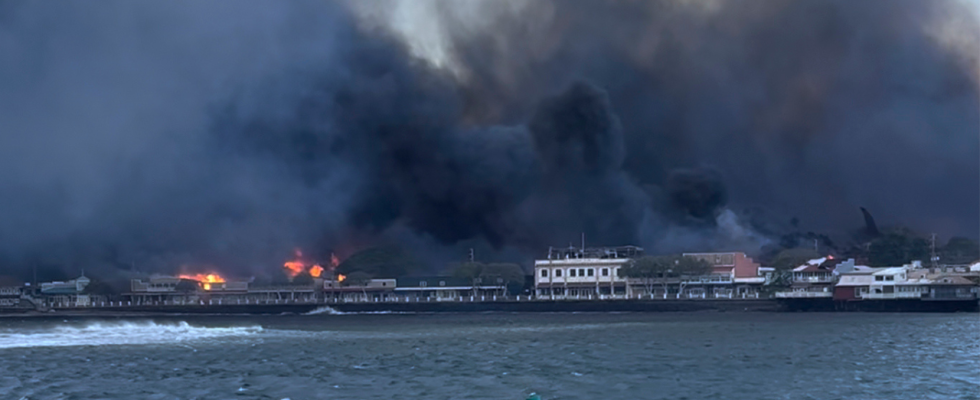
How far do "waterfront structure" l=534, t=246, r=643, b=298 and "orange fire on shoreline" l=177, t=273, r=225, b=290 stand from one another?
45.8 meters

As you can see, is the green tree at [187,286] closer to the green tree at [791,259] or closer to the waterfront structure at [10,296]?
the waterfront structure at [10,296]

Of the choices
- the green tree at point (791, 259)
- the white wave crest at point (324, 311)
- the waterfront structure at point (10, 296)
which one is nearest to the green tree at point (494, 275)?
the white wave crest at point (324, 311)

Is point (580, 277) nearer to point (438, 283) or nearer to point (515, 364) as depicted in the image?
point (438, 283)

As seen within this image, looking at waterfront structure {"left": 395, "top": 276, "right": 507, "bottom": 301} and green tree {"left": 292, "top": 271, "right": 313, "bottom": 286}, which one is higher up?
green tree {"left": 292, "top": 271, "right": 313, "bottom": 286}

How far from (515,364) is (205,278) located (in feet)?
358

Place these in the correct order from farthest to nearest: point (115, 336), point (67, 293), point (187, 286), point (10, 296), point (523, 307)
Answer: point (67, 293) < point (10, 296) < point (187, 286) < point (523, 307) < point (115, 336)

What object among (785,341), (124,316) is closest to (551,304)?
(124,316)

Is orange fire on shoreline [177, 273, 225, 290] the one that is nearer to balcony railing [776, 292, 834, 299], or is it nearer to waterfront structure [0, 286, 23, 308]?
waterfront structure [0, 286, 23, 308]

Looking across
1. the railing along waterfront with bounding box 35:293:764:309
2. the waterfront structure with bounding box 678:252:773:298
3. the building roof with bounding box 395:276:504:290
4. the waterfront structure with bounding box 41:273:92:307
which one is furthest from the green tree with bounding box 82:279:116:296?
the waterfront structure with bounding box 678:252:773:298

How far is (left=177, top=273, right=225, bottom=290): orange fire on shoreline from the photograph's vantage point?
145m

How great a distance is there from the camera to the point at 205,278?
147250mm

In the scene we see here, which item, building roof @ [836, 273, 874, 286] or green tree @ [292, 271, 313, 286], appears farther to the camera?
green tree @ [292, 271, 313, 286]

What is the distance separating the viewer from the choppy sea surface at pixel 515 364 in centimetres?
3700

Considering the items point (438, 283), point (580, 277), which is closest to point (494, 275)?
point (438, 283)
